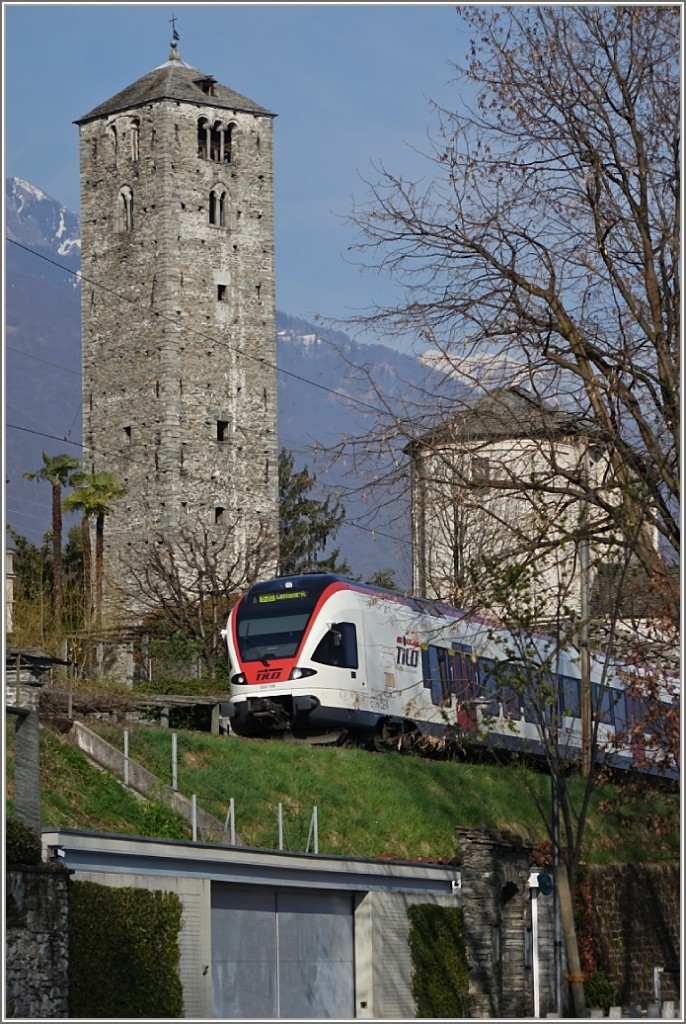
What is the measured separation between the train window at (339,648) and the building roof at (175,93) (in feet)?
135

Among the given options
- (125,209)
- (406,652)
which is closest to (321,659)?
(406,652)

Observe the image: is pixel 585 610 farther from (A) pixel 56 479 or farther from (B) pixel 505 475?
(A) pixel 56 479

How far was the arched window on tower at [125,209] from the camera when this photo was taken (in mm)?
73938

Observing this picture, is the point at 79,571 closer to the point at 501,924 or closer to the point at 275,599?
the point at 275,599

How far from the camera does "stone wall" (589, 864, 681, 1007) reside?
104 ft

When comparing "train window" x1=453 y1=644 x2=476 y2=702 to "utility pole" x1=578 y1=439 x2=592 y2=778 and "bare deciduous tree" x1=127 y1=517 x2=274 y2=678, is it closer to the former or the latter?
"utility pole" x1=578 y1=439 x2=592 y2=778

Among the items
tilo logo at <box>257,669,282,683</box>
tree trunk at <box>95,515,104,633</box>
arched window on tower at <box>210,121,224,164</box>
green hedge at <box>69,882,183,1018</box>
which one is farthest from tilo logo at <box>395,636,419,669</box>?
arched window on tower at <box>210,121,224,164</box>

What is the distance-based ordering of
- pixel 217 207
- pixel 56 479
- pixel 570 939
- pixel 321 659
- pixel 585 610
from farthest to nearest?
1. pixel 217 207
2. pixel 56 479
3. pixel 321 659
4. pixel 585 610
5. pixel 570 939

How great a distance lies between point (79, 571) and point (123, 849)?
56.4 metres

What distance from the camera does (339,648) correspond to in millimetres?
36000

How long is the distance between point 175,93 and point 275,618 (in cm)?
4141

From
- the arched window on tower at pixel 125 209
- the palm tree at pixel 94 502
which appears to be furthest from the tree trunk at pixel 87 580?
the arched window on tower at pixel 125 209

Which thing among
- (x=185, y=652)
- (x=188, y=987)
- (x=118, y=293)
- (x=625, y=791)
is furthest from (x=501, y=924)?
(x=118, y=293)

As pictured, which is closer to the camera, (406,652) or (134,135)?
(406,652)
